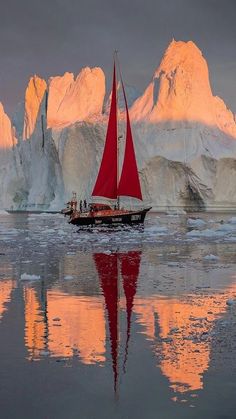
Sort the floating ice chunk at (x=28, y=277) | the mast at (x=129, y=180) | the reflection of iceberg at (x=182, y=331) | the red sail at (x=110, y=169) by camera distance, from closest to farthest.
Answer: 1. the reflection of iceberg at (x=182, y=331)
2. the floating ice chunk at (x=28, y=277)
3. the red sail at (x=110, y=169)
4. the mast at (x=129, y=180)

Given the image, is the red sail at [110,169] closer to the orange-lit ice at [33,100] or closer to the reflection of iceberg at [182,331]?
the reflection of iceberg at [182,331]

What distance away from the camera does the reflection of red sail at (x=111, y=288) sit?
5.01 meters

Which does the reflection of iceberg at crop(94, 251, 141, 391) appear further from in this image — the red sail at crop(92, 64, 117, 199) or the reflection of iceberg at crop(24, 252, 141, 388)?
the red sail at crop(92, 64, 117, 199)

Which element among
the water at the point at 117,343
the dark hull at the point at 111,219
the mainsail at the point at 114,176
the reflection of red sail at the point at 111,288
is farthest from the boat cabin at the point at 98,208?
the water at the point at 117,343

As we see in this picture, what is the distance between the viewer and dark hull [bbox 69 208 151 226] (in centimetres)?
3006

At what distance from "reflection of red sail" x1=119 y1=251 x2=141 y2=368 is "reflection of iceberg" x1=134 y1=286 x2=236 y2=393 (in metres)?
0.13

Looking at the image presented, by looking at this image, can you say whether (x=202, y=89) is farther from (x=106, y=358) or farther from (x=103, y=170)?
(x=106, y=358)

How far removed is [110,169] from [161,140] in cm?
2803

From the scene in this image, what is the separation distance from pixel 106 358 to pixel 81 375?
502 millimetres

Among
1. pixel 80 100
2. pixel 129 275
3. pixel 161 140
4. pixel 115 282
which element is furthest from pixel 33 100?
pixel 115 282

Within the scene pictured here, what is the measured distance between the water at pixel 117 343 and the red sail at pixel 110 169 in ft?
67.8

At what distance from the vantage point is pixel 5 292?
311 inches

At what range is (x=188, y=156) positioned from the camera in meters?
55.9

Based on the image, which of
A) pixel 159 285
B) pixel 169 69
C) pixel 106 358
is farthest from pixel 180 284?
pixel 169 69
